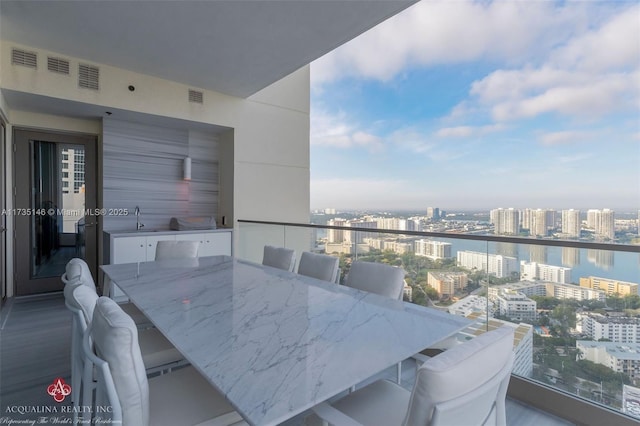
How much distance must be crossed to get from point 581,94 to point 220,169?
877cm

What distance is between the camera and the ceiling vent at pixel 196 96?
16.0 ft

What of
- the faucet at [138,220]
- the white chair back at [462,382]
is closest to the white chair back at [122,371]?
the white chair back at [462,382]

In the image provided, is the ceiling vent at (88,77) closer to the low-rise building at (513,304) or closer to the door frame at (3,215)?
the door frame at (3,215)

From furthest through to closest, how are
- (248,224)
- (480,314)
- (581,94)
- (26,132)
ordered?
(581,94), (248,224), (26,132), (480,314)

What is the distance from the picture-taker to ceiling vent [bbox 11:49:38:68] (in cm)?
360

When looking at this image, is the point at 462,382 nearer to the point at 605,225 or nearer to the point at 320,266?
the point at 320,266

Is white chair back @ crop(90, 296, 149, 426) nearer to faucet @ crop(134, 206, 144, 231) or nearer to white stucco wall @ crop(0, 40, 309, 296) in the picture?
white stucco wall @ crop(0, 40, 309, 296)

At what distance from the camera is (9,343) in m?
3.13

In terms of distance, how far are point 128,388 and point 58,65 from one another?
452cm

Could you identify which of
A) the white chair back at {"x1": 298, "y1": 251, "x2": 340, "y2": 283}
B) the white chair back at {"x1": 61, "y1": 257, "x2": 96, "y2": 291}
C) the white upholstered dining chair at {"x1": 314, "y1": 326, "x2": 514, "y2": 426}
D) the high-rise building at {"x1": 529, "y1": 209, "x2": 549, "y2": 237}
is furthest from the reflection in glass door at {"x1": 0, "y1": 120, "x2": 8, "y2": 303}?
the high-rise building at {"x1": 529, "y1": 209, "x2": 549, "y2": 237}

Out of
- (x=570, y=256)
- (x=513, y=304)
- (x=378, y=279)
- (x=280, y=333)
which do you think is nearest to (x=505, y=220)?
(x=513, y=304)

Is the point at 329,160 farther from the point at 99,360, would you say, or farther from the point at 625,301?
the point at 99,360

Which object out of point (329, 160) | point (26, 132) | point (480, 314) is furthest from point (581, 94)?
point (26, 132)

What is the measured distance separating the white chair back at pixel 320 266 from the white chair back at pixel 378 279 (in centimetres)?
20
